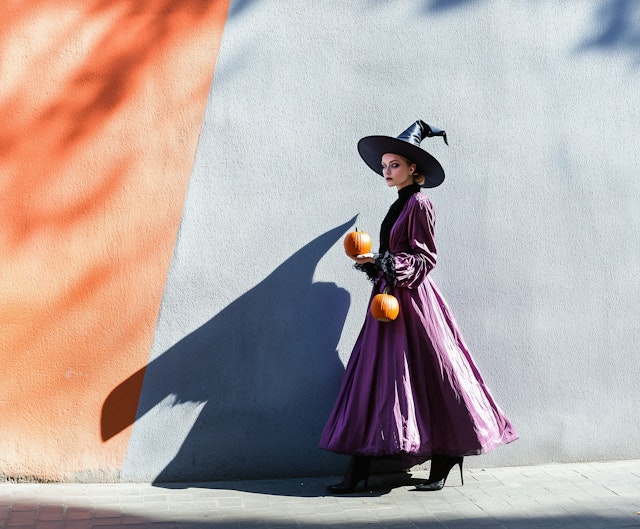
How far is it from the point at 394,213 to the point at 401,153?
13.5 inches

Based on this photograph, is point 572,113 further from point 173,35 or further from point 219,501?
point 219,501

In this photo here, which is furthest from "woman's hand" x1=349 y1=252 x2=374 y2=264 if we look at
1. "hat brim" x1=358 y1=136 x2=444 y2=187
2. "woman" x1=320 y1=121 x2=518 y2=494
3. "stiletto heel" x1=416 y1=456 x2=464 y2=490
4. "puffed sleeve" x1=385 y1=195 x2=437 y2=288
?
"stiletto heel" x1=416 y1=456 x2=464 y2=490

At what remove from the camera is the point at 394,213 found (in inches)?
Result: 191

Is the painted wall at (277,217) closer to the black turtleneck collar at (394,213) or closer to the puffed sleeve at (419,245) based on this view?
the black turtleneck collar at (394,213)

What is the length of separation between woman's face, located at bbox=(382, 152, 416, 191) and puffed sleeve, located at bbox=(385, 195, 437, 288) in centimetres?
16

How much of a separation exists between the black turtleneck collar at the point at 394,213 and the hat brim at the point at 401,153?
→ 110 mm

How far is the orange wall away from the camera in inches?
181

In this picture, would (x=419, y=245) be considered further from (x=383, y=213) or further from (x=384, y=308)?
(x=383, y=213)

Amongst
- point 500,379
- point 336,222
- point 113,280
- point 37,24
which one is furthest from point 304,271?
point 37,24

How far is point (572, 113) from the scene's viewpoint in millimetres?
5602

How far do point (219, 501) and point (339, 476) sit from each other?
0.91 meters

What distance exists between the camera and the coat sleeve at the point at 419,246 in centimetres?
464

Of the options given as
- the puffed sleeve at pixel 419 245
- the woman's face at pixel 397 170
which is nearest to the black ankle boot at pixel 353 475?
the puffed sleeve at pixel 419 245

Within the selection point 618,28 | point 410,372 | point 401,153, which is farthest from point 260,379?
point 618,28
